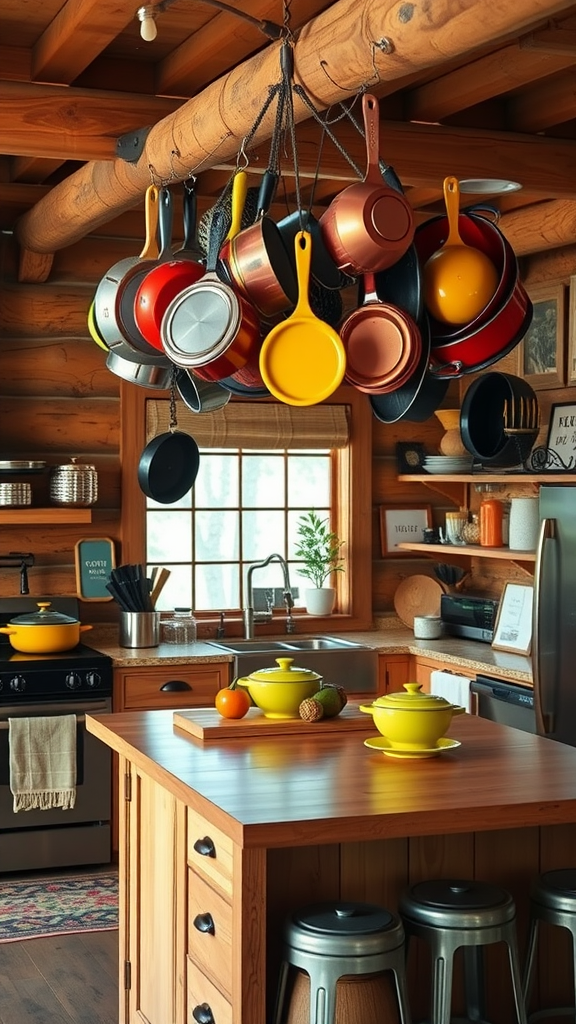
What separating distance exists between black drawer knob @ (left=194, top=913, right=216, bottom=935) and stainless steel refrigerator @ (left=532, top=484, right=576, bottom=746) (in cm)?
220

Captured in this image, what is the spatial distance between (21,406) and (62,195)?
1.24 meters

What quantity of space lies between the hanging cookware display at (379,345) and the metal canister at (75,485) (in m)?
3.04

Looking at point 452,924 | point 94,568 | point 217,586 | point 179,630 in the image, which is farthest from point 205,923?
point 217,586

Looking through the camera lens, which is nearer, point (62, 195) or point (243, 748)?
point (243, 748)

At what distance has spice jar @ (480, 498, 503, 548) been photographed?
19.2ft

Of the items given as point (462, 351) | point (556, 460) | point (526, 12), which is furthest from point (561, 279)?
point (526, 12)

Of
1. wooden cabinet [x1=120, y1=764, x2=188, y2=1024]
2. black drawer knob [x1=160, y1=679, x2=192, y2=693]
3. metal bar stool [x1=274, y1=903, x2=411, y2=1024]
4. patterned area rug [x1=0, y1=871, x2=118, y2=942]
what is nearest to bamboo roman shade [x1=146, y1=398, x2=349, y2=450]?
black drawer knob [x1=160, y1=679, x2=192, y2=693]

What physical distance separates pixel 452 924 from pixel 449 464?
11.6 ft

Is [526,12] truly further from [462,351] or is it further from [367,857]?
[367,857]

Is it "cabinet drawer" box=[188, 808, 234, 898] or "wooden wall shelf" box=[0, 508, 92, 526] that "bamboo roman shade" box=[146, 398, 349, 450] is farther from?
"cabinet drawer" box=[188, 808, 234, 898]

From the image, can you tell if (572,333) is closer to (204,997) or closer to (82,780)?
(82,780)

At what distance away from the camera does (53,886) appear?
204 inches

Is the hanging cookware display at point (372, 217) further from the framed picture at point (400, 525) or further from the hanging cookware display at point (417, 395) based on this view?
the framed picture at point (400, 525)

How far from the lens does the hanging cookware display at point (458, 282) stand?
9.43 ft
